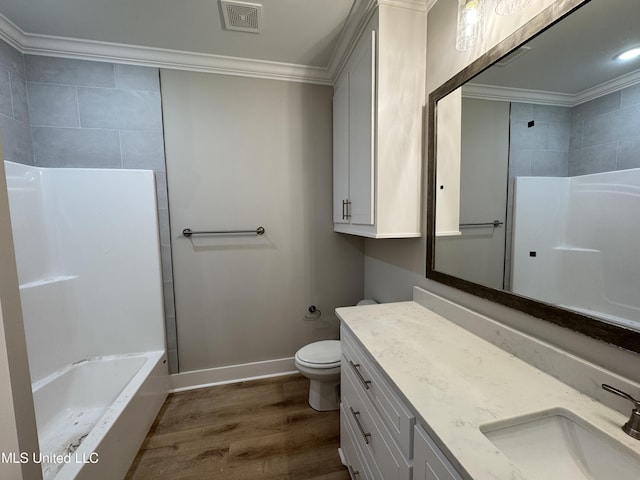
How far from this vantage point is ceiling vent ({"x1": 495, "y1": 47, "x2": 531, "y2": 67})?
89 cm

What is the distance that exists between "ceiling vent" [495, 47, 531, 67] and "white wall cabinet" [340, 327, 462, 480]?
3.95 feet

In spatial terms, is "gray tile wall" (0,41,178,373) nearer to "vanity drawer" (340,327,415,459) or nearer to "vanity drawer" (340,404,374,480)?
"vanity drawer" (340,327,415,459)

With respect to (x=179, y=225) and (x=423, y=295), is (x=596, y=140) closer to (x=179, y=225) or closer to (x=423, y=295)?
(x=423, y=295)

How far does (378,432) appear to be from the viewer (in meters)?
0.92

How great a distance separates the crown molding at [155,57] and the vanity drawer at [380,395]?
1.91 m

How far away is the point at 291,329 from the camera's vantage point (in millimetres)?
2209

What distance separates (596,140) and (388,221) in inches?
31.5

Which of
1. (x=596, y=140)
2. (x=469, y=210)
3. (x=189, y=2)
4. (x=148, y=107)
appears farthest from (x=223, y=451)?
(x=189, y=2)

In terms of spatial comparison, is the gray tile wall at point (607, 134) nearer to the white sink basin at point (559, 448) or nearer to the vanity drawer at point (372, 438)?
the white sink basin at point (559, 448)

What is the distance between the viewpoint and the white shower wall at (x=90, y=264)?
5.25 feet

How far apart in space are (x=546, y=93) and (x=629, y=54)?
0.21 metres

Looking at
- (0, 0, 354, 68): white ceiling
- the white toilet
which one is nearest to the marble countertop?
the white toilet

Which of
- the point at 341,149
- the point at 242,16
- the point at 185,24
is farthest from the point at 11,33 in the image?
the point at 341,149

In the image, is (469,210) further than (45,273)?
No
